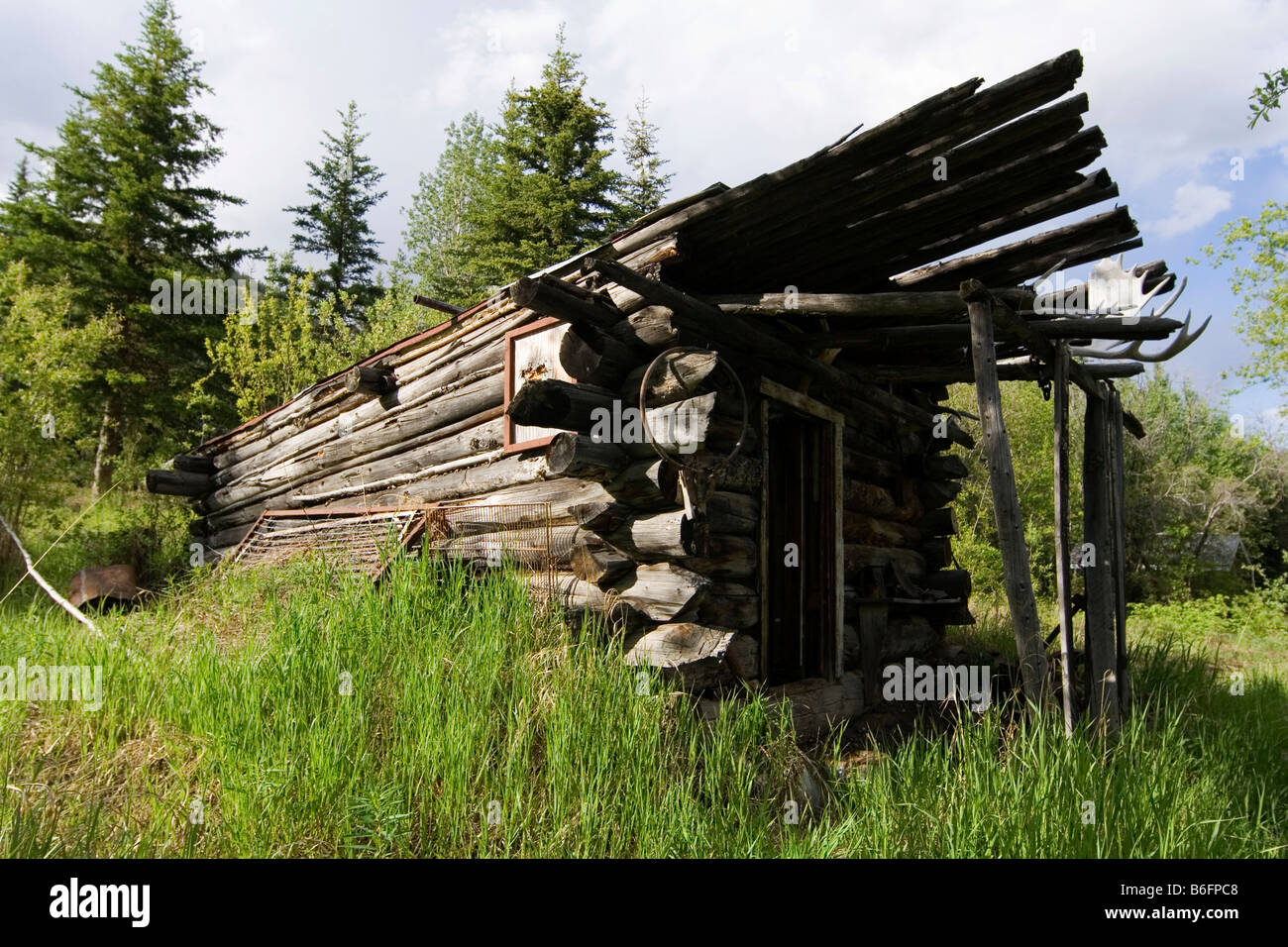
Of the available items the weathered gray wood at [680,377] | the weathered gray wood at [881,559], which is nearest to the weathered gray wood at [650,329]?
the weathered gray wood at [680,377]

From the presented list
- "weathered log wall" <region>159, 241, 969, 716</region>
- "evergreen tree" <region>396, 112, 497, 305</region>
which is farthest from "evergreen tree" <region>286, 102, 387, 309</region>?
"weathered log wall" <region>159, 241, 969, 716</region>

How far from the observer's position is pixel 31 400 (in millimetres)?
11805

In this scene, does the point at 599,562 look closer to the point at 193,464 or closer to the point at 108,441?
the point at 193,464

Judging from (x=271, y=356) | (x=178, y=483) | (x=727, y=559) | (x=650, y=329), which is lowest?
(x=727, y=559)

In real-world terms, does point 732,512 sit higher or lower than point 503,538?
higher

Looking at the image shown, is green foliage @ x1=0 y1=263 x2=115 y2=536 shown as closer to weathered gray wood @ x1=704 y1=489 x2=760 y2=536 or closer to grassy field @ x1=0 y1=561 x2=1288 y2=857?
grassy field @ x1=0 y1=561 x2=1288 y2=857

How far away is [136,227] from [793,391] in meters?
18.8

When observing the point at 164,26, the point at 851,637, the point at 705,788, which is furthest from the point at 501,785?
the point at 164,26

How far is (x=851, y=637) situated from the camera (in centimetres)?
696

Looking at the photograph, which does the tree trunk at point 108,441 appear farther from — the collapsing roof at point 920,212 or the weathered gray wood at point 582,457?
the weathered gray wood at point 582,457

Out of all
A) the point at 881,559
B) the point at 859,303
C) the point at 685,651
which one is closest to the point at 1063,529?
the point at 859,303
